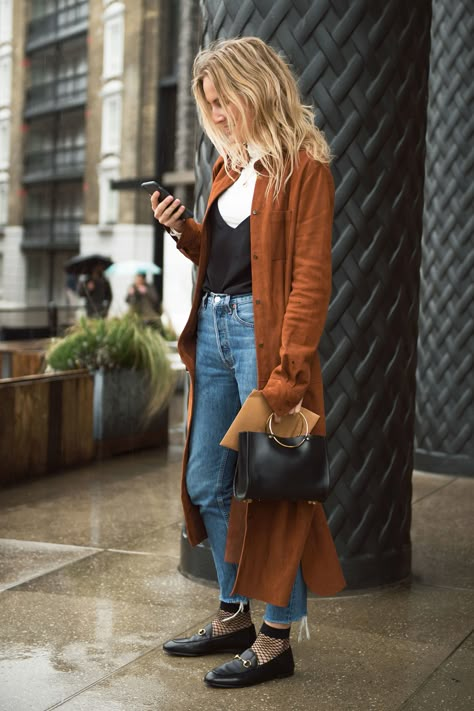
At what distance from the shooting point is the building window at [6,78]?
56.5 metres

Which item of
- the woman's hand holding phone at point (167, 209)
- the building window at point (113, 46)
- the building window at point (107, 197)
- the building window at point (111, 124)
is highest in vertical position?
the building window at point (113, 46)

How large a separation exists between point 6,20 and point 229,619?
2307 inches

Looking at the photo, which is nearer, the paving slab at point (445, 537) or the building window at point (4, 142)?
the paving slab at point (445, 537)

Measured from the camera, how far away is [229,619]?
148 inches

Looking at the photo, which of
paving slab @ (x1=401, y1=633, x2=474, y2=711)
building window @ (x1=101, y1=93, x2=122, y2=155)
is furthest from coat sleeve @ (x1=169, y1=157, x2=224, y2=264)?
building window @ (x1=101, y1=93, x2=122, y2=155)

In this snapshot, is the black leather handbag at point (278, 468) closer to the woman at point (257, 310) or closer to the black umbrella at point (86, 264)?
the woman at point (257, 310)

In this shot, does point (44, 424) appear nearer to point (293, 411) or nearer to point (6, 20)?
point (293, 411)

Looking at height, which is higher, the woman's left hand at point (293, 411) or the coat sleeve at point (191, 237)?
the coat sleeve at point (191, 237)

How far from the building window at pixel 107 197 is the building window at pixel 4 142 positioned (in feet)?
46.6

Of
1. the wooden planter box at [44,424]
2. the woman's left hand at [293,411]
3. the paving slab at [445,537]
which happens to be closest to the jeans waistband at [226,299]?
the woman's left hand at [293,411]

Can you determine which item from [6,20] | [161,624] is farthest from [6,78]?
[161,624]

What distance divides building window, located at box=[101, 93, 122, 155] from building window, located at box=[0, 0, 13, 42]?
49.9 ft

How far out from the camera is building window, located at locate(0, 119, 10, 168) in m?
57.2

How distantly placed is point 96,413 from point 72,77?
150 ft
